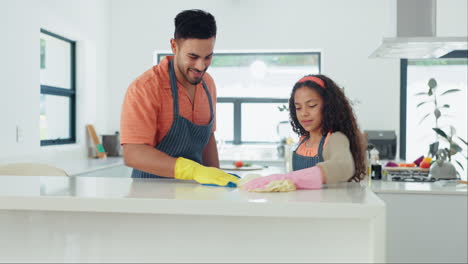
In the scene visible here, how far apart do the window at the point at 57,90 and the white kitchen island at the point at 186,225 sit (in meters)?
2.95

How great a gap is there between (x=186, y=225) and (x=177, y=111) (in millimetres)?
712

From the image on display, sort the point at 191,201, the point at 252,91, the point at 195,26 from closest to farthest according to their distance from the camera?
the point at 191,201 < the point at 195,26 < the point at 252,91

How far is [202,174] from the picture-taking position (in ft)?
4.78

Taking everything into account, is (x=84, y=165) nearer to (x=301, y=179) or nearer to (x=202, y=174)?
(x=202, y=174)

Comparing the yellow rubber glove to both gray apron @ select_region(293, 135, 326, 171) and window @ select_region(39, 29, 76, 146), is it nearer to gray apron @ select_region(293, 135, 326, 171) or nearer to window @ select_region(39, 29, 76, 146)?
gray apron @ select_region(293, 135, 326, 171)

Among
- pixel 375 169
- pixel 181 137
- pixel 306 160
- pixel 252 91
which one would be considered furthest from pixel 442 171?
pixel 252 91

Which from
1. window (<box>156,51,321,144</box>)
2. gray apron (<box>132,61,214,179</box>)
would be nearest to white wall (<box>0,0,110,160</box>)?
window (<box>156,51,321,144</box>)

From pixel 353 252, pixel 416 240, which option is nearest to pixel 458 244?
pixel 416 240

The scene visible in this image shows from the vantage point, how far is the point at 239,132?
5.27 meters

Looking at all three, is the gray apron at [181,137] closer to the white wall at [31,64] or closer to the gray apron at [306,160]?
the gray apron at [306,160]

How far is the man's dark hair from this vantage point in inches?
67.4

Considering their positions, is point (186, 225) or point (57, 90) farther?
point (57, 90)

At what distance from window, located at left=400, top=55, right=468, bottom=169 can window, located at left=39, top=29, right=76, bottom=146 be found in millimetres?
2960

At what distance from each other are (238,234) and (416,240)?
1.88 meters
